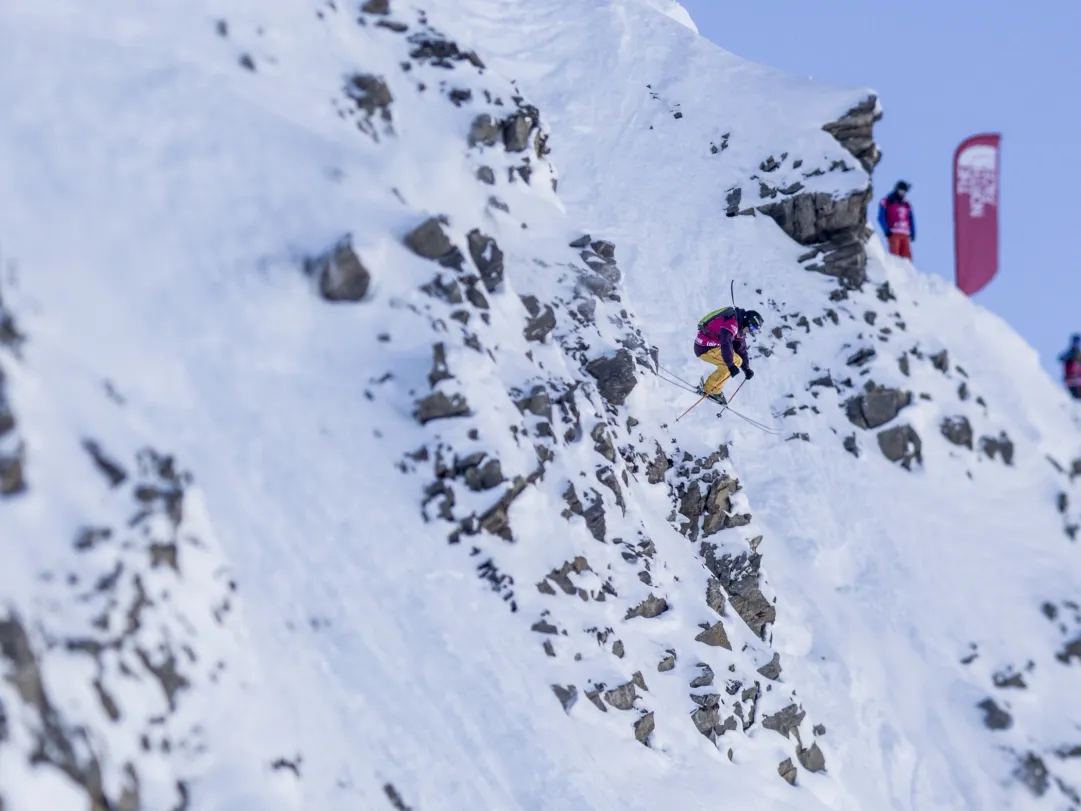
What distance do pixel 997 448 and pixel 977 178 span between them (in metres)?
5.45

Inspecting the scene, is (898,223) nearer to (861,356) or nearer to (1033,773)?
(861,356)

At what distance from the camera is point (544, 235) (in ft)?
48.0

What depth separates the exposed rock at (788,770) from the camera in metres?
12.3

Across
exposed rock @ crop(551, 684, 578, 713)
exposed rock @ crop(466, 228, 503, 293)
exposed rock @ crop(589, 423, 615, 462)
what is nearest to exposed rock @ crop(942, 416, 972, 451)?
exposed rock @ crop(589, 423, 615, 462)

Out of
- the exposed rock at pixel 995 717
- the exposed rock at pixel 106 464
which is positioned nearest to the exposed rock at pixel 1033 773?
the exposed rock at pixel 995 717

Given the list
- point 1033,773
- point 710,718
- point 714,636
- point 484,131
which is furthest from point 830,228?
point 710,718

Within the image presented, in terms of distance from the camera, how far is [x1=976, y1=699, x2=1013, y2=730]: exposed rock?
14.9m

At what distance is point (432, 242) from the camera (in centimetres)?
1170

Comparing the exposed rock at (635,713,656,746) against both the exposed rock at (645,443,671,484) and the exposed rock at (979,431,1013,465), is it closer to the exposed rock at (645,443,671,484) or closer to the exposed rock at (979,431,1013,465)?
the exposed rock at (645,443,671,484)

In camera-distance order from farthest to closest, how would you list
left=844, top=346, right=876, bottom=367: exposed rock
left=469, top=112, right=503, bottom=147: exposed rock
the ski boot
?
left=844, top=346, right=876, bottom=367: exposed rock → the ski boot → left=469, top=112, right=503, bottom=147: exposed rock

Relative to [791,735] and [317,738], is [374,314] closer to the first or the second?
[317,738]

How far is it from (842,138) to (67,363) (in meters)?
17.1

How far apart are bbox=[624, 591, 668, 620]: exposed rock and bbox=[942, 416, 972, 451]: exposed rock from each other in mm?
7928

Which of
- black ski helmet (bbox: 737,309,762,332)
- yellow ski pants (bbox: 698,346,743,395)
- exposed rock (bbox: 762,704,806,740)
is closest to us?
exposed rock (bbox: 762,704,806,740)
